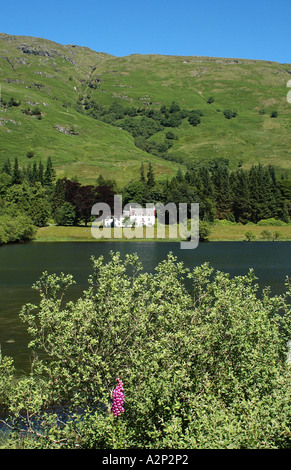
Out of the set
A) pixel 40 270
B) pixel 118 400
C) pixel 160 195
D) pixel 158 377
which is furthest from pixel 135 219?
pixel 158 377

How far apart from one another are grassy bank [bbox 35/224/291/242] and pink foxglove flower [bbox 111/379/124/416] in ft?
350

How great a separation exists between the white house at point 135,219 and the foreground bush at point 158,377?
123m

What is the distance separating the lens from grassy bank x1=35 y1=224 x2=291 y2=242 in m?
120

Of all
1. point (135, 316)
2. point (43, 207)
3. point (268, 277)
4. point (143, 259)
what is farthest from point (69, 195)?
point (135, 316)

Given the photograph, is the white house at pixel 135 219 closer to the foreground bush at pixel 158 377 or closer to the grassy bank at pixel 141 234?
the grassy bank at pixel 141 234

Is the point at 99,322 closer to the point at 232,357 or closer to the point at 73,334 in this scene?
the point at 73,334

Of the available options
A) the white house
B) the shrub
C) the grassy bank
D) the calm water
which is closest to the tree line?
the shrub

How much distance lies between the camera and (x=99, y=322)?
1245 centimetres

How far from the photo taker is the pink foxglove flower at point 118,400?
10863mm

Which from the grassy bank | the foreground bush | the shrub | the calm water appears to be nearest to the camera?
the foreground bush

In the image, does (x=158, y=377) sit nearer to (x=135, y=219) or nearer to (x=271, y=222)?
(x=135, y=219)

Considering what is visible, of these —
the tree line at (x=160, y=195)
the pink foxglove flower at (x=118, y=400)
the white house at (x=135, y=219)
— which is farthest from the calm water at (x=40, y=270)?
the white house at (x=135, y=219)

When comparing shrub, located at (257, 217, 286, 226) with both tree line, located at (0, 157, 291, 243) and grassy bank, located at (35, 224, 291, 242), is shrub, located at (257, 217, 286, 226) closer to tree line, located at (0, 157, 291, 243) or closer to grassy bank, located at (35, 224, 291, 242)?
tree line, located at (0, 157, 291, 243)

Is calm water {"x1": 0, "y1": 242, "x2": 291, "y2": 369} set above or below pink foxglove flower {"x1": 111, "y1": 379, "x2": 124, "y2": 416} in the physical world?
below
